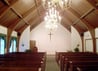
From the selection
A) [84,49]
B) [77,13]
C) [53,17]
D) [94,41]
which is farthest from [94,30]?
[53,17]

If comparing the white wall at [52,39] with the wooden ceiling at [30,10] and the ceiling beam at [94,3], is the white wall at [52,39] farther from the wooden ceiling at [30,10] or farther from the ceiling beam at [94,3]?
the ceiling beam at [94,3]

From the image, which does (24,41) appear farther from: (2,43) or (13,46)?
(2,43)

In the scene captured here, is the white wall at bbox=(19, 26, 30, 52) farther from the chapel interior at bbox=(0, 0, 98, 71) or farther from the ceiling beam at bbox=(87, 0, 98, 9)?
the ceiling beam at bbox=(87, 0, 98, 9)

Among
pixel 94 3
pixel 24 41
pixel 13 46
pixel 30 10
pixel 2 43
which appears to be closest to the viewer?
pixel 94 3

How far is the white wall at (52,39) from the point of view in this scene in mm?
22328

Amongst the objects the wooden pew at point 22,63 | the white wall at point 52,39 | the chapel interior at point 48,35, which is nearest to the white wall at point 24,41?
the chapel interior at point 48,35

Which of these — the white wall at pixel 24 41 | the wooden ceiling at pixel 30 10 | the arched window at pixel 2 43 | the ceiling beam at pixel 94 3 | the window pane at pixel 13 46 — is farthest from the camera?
the white wall at pixel 24 41

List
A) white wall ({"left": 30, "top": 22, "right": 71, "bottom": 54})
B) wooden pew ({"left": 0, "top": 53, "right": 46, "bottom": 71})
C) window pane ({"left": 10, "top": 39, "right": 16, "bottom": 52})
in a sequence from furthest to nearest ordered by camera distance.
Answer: white wall ({"left": 30, "top": 22, "right": 71, "bottom": 54}) → window pane ({"left": 10, "top": 39, "right": 16, "bottom": 52}) → wooden pew ({"left": 0, "top": 53, "right": 46, "bottom": 71})

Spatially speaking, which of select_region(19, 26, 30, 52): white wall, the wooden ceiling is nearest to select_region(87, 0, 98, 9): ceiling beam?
the wooden ceiling

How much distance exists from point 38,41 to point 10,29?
8785 millimetres

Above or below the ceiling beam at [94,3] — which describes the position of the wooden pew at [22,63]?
below

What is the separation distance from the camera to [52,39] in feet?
73.9

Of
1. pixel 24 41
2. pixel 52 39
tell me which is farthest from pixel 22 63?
pixel 52 39

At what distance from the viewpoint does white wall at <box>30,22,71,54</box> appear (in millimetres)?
22328
